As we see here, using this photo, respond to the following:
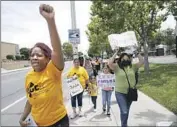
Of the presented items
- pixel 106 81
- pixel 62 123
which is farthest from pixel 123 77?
pixel 62 123

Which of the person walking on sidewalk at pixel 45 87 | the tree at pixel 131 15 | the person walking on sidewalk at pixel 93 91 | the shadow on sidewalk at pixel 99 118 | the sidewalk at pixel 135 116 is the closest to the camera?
the person walking on sidewalk at pixel 45 87

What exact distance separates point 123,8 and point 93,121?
49.7 ft

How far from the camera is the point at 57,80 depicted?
381 cm

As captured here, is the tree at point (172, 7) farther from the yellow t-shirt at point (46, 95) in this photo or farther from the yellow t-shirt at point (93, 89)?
the yellow t-shirt at point (46, 95)

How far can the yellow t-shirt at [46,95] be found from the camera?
376cm

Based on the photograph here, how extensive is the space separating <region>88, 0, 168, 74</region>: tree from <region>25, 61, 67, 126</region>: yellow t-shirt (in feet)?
68.5

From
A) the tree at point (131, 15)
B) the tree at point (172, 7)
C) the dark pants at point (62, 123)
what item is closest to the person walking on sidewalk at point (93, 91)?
the dark pants at point (62, 123)

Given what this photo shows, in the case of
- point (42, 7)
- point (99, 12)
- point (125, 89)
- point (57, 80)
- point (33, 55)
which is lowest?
point (125, 89)

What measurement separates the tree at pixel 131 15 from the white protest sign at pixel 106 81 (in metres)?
13.4

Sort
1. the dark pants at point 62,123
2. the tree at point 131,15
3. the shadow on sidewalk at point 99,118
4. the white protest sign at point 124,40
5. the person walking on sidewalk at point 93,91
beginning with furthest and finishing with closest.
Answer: the tree at point 131,15 → the person walking on sidewalk at point 93,91 → the shadow on sidewalk at point 99,118 → the white protest sign at point 124,40 → the dark pants at point 62,123

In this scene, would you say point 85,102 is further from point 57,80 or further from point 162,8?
point 162,8

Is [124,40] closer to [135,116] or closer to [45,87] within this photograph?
[135,116]

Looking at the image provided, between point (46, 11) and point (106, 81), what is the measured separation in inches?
315

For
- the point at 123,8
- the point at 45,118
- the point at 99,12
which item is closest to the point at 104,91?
the point at 45,118
